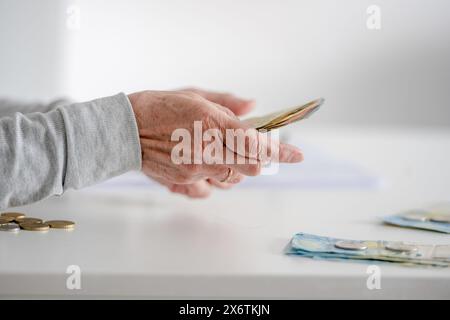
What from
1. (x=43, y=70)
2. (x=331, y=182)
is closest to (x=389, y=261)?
(x=331, y=182)

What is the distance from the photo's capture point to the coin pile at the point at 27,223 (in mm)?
1138

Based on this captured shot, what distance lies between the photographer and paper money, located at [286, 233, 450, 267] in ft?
3.10

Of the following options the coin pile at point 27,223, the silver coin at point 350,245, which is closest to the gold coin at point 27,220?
the coin pile at point 27,223

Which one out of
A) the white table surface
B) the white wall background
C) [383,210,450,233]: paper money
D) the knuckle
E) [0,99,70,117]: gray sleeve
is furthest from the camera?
the white wall background

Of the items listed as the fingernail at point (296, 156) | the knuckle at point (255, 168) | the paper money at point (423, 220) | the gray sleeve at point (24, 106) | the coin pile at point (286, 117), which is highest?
the gray sleeve at point (24, 106)

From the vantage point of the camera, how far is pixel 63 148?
1.00m

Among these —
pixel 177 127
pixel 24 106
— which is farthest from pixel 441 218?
pixel 24 106

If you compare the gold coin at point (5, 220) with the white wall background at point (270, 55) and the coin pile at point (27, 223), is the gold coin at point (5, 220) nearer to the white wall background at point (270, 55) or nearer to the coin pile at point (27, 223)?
the coin pile at point (27, 223)

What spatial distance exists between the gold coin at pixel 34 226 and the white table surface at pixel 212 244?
0.02 meters

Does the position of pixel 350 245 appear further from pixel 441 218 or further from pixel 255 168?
pixel 441 218

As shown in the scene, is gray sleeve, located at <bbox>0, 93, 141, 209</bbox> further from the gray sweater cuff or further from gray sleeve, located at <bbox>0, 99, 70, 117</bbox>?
gray sleeve, located at <bbox>0, 99, 70, 117</bbox>

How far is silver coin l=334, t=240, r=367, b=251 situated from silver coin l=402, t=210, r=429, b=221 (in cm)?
28

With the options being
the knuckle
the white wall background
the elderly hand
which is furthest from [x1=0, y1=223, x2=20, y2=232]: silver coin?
the white wall background

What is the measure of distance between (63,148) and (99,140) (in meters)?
0.06
